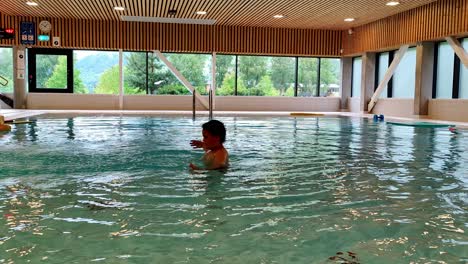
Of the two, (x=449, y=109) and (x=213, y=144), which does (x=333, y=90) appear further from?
(x=213, y=144)

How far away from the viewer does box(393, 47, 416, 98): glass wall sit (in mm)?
18016

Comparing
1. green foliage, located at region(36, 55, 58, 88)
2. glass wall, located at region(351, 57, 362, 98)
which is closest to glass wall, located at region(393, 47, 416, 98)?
glass wall, located at region(351, 57, 362, 98)

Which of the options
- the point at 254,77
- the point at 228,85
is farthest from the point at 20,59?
the point at 254,77

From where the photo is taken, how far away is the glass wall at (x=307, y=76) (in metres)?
22.9

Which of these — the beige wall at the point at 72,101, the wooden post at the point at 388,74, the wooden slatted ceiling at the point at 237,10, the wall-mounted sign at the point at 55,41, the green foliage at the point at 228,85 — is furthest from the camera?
the green foliage at the point at 228,85

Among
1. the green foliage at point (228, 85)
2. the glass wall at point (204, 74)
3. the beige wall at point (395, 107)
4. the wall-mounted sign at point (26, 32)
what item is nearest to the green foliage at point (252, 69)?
the glass wall at point (204, 74)

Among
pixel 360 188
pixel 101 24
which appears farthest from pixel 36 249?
pixel 101 24

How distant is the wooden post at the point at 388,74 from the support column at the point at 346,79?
251cm

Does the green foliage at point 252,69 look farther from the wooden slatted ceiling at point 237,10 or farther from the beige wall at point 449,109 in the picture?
the beige wall at point 449,109

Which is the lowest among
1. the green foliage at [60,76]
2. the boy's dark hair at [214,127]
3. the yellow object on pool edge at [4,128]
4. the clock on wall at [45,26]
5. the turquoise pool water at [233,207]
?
the turquoise pool water at [233,207]

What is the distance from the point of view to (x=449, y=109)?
622 inches

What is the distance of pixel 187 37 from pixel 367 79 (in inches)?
314

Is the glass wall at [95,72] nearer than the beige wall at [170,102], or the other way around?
the beige wall at [170,102]

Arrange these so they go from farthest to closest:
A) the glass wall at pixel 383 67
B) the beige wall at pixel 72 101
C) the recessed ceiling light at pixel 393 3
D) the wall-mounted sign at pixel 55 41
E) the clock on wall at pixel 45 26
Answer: the beige wall at pixel 72 101 → the wall-mounted sign at pixel 55 41 → the clock on wall at pixel 45 26 → the glass wall at pixel 383 67 → the recessed ceiling light at pixel 393 3
